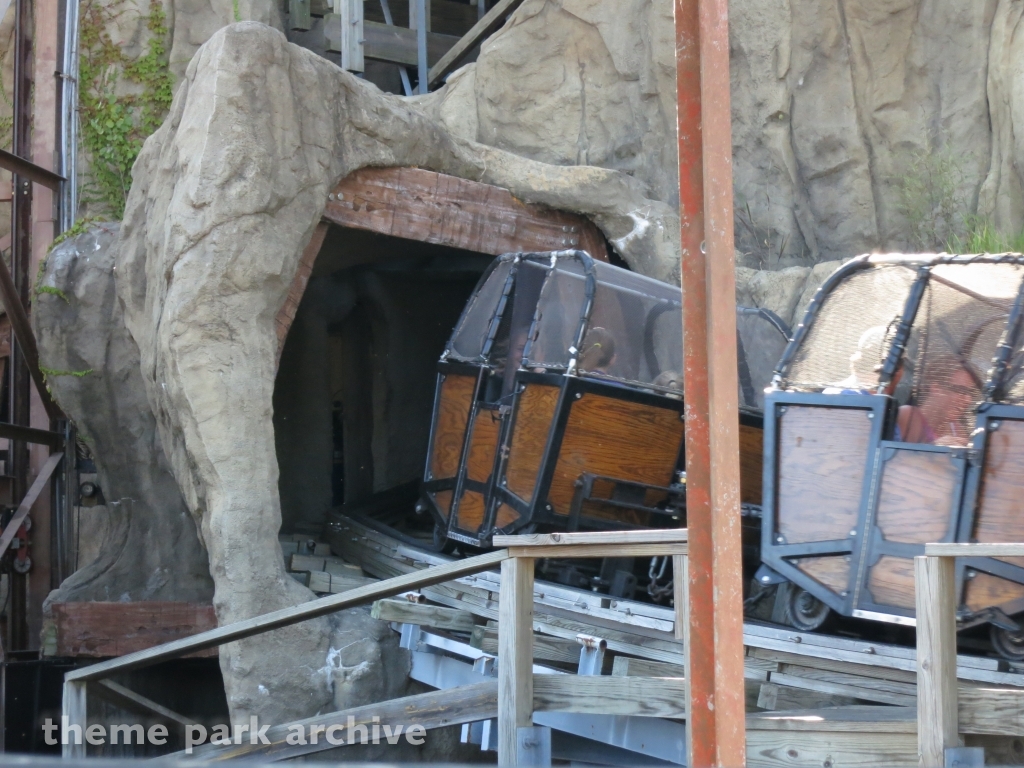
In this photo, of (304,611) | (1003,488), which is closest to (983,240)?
(1003,488)

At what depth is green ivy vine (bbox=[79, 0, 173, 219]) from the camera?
11547 millimetres

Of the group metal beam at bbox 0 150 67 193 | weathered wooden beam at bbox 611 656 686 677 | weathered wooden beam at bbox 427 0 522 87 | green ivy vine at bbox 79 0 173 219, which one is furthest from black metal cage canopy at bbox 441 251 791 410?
weathered wooden beam at bbox 427 0 522 87

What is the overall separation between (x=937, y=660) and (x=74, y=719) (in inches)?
155

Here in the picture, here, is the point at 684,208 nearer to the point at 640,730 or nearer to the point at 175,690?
the point at 640,730

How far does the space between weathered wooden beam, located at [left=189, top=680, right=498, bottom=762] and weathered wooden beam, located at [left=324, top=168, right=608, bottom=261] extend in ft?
11.8

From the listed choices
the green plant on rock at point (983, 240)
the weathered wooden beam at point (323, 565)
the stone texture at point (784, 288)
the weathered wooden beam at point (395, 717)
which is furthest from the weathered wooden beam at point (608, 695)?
the green plant on rock at point (983, 240)

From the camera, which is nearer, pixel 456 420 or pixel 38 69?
pixel 456 420

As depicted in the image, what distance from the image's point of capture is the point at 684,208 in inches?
109

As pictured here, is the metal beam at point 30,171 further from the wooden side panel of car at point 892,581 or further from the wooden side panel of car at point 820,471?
the wooden side panel of car at point 892,581

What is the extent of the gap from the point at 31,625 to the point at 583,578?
539 centimetres

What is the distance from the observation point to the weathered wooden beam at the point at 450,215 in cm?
794

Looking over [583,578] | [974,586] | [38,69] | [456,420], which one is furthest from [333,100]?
[974,586]

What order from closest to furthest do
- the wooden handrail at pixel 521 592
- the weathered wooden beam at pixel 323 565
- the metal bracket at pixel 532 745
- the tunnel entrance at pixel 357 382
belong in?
the wooden handrail at pixel 521 592
the metal bracket at pixel 532 745
the weathered wooden beam at pixel 323 565
the tunnel entrance at pixel 357 382

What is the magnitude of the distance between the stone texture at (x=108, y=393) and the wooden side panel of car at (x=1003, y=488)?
20.8 feet
